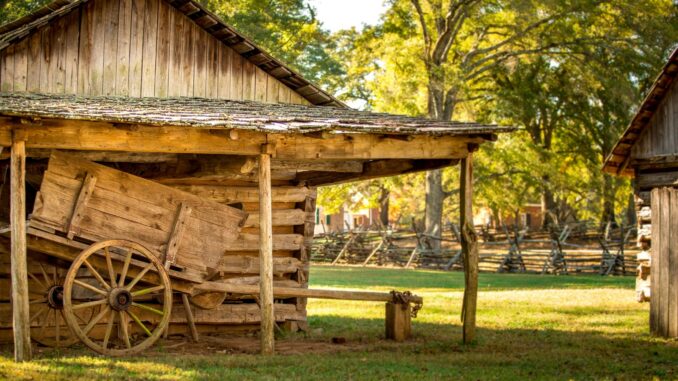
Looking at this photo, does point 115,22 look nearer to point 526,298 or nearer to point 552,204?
point 526,298

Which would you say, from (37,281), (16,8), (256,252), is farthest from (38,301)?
(16,8)

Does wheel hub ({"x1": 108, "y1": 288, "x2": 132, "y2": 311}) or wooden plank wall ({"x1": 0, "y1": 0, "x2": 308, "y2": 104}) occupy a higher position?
wooden plank wall ({"x1": 0, "y1": 0, "x2": 308, "y2": 104})

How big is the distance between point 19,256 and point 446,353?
215 inches

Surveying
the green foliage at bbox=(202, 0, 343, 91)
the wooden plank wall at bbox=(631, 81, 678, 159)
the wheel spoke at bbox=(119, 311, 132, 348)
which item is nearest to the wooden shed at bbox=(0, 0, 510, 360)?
the wheel spoke at bbox=(119, 311, 132, 348)

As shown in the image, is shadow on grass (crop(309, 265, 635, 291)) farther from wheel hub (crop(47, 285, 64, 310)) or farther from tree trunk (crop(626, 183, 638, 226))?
tree trunk (crop(626, 183, 638, 226))

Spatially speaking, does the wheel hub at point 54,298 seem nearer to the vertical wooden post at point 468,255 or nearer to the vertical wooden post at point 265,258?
the vertical wooden post at point 265,258

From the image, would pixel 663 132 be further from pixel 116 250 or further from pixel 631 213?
pixel 631 213

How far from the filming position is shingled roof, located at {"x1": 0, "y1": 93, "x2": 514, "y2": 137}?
1030cm

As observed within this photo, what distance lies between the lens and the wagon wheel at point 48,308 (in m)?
12.1

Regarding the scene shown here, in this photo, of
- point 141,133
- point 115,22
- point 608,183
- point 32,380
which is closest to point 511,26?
point 608,183

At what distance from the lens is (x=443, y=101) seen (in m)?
37.8

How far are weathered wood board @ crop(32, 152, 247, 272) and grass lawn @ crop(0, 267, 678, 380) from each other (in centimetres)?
141

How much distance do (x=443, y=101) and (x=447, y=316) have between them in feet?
69.8

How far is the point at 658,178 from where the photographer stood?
19.3 m
